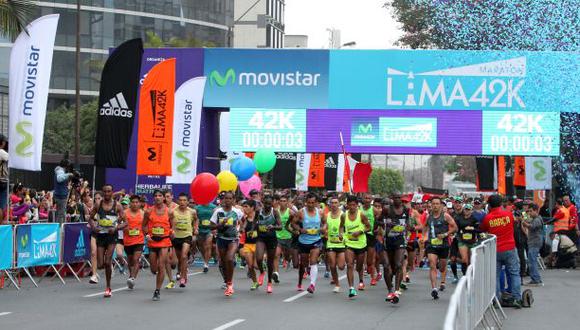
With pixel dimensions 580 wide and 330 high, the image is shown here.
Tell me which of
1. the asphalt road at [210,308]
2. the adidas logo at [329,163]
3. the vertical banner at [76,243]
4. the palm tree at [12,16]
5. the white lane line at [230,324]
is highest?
the palm tree at [12,16]

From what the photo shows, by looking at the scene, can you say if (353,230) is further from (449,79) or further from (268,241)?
(449,79)

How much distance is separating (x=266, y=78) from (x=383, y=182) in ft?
413

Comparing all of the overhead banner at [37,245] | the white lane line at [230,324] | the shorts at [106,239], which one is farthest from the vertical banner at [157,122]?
the white lane line at [230,324]

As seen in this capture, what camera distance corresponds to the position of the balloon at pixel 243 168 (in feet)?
101

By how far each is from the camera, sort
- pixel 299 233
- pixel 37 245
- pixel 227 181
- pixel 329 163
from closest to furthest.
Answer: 1. pixel 299 233
2. pixel 37 245
3. pixel 227 181
4. pixel 329 163

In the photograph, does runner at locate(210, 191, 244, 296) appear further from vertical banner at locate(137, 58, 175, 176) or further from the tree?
the tree

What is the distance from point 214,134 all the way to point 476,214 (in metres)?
13.0

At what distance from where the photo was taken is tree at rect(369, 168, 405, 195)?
152250mm

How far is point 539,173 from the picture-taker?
3494 centimetres

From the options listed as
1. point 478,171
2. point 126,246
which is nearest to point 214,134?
point 478,171

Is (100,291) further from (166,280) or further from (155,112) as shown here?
(155,112)

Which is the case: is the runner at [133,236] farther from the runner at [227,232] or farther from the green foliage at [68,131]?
the green foliage at [68,131]

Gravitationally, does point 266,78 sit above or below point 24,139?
above

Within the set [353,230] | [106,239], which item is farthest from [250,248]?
[106,239]
